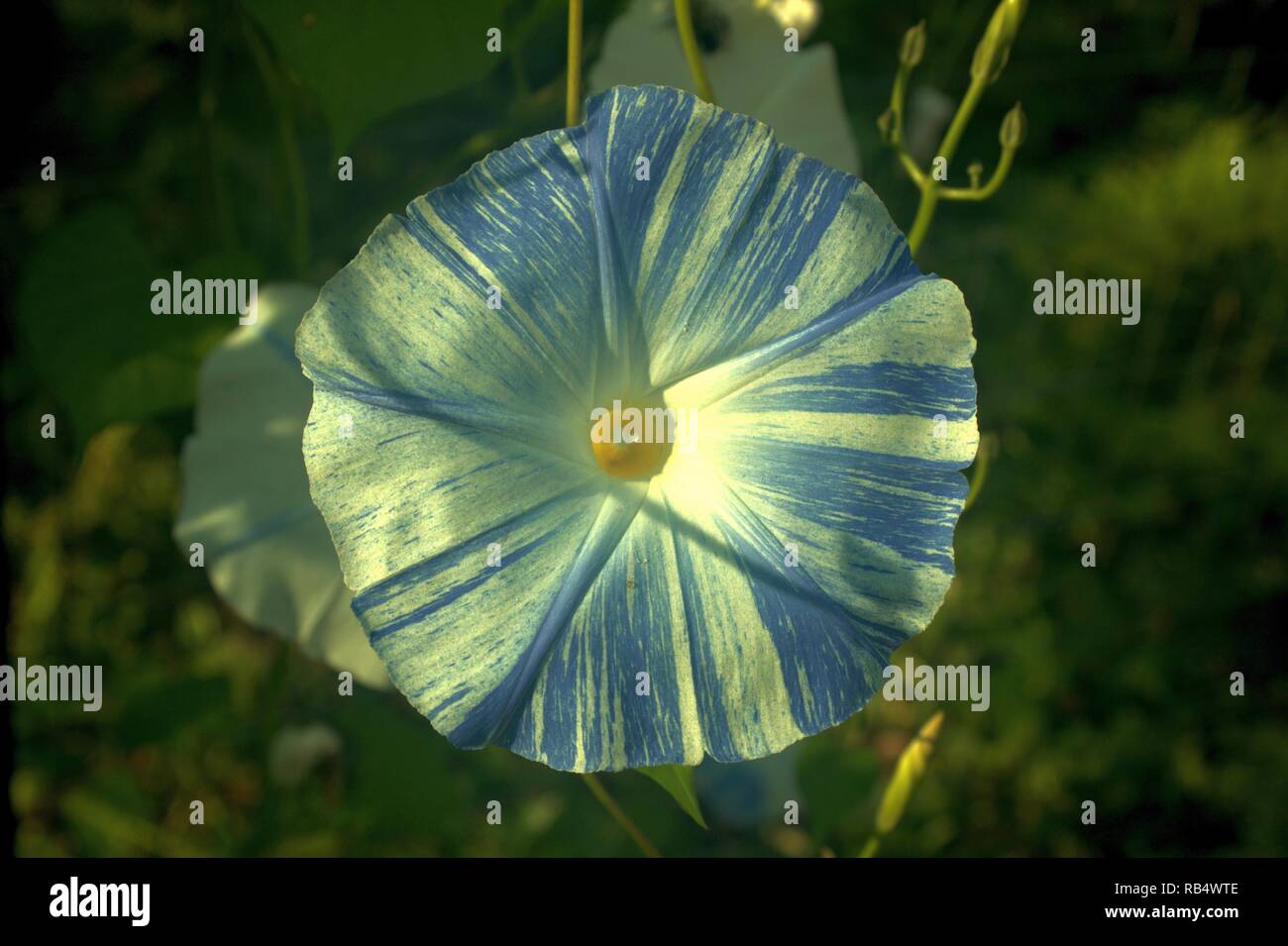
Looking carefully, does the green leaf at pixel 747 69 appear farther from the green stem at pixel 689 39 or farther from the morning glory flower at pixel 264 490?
the morning glory flower at pixel 264 490

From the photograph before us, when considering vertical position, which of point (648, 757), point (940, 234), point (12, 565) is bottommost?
point (648, 757)

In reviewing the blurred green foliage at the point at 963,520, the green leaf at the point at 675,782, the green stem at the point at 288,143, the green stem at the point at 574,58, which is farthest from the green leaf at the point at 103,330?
the green leaf at the point at 675,782

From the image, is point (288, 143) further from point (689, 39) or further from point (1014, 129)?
point (1014, 129)

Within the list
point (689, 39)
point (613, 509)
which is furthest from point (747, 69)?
point (613, 509)

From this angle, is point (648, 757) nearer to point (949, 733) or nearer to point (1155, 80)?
point (949, 733)

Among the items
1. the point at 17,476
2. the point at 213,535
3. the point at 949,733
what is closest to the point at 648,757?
the point at 213,535

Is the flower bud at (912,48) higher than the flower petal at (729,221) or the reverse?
higher
